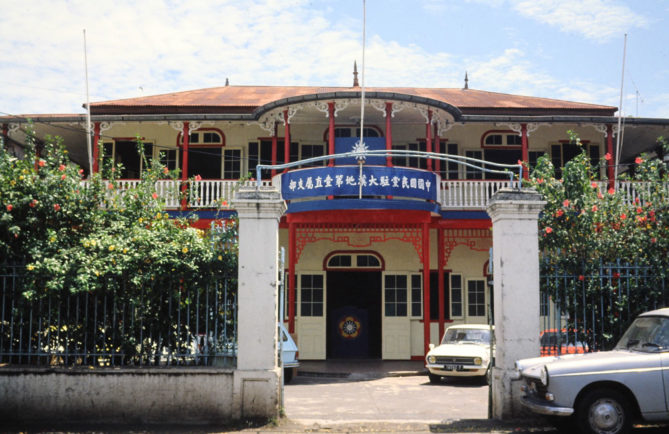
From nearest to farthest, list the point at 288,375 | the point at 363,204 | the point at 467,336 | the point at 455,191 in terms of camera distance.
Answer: the point at 288,375
the point at 467,336
the point at 363,204
the point at 455,191

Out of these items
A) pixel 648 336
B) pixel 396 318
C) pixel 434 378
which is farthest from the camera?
pixel 396 318

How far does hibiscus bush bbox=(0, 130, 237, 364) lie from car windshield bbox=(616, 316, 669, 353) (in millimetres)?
5120

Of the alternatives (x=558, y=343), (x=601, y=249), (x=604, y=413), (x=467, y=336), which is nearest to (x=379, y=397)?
(x=467, y=336)

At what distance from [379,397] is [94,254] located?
18.5 feet

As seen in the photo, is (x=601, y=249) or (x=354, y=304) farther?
(x=354, y=304)

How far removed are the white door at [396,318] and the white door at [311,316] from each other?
1.80 metres

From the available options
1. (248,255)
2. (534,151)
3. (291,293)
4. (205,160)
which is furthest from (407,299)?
(248,255)

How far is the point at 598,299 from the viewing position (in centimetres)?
887

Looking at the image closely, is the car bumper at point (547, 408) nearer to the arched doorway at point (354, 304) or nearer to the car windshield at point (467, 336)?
the car windshield at point (467, 336)

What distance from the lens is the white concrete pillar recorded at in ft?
26.7

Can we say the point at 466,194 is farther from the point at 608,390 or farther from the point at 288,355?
the point at 608,390

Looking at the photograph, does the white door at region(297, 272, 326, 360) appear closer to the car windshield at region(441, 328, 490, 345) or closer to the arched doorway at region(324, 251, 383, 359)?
the arched doorway at region(324, 251, 383, 359)

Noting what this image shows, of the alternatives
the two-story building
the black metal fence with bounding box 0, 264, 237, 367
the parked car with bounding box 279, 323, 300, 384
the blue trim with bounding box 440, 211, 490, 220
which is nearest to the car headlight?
the black metal fence with bounding box 0, 264, 237, 367

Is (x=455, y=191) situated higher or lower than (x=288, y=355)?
higher
